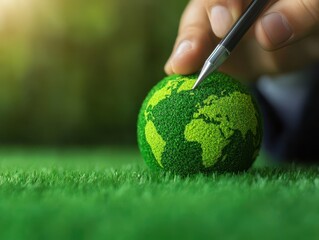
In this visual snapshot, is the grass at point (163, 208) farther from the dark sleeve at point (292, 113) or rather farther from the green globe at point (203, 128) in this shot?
the dark sleeve at point (292, 113)

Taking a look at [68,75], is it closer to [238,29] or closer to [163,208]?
[238,29]

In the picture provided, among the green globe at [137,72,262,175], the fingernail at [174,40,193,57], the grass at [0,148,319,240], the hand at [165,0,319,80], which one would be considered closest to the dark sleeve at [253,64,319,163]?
the hand at [165,0,319,80]

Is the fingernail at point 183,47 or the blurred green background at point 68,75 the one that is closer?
the fingernail at point 183,47

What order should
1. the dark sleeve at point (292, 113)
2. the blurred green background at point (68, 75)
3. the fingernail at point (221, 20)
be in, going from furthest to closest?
the blurred green background at point (68, 75) < the dark sleeve at point (292, 113) < the fingernail at point (221, 20)

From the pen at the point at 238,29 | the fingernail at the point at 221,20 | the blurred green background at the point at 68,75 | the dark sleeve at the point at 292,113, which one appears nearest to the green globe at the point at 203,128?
the pen at the point at 238,29

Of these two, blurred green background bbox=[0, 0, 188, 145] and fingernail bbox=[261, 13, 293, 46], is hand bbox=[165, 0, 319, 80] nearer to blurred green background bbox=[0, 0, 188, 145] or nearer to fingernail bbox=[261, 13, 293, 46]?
fingernail bbox=[261, 13, 293, 46]

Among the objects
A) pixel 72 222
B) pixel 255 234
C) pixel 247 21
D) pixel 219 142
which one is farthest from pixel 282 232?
pixel 247 21

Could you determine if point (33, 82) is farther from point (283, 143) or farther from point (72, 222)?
point (72, 222)

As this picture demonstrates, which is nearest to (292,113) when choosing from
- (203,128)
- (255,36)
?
(255,36)
